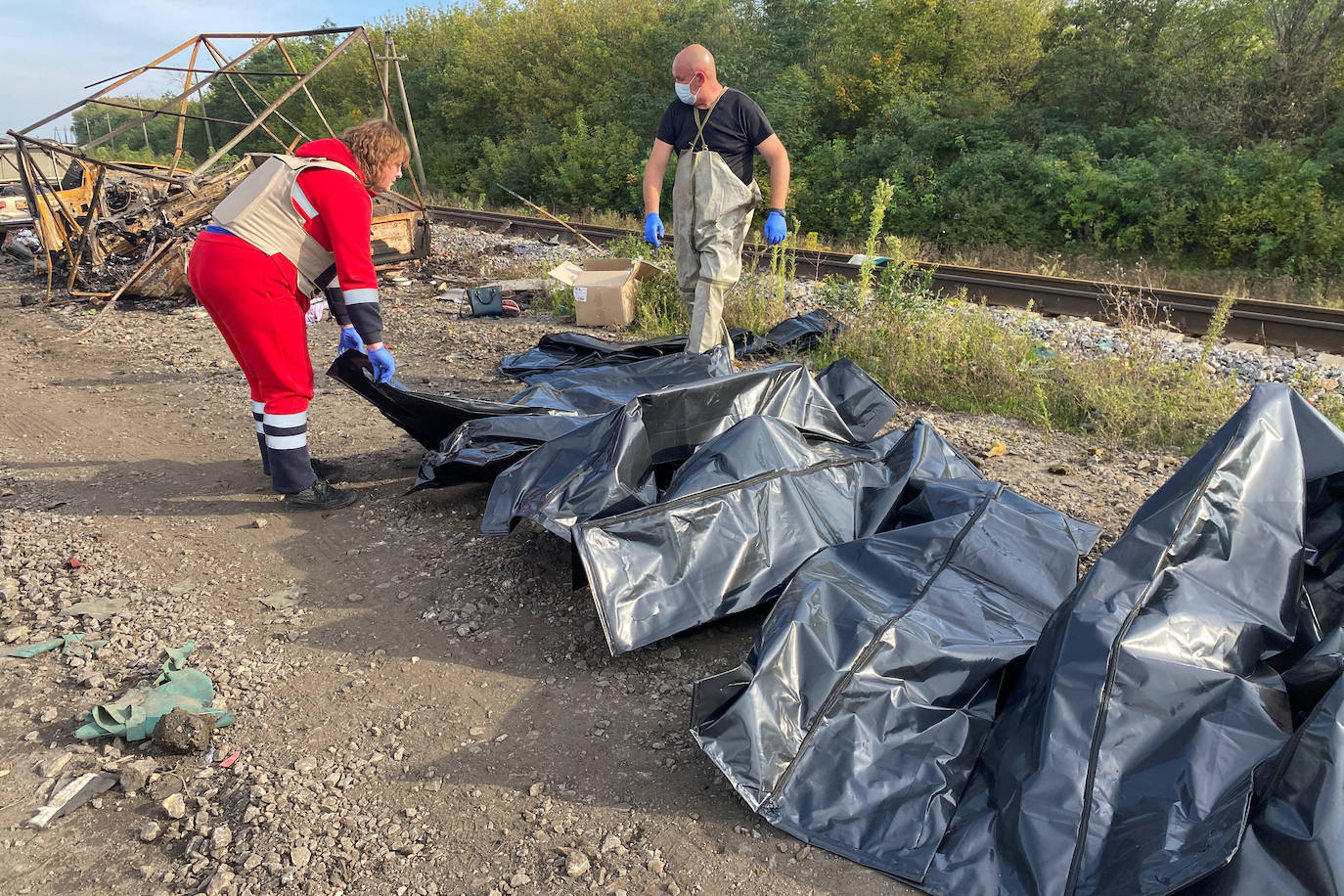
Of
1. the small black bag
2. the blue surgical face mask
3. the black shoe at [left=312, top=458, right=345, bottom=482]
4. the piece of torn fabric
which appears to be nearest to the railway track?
the piece of torn fabric

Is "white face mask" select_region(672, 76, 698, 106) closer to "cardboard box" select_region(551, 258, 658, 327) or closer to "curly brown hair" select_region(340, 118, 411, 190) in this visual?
"cardboard box" select_region(551, 258, 658, 327)

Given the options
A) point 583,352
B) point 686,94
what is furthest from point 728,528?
point 686,94

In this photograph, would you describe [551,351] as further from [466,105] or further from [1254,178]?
[466,105]

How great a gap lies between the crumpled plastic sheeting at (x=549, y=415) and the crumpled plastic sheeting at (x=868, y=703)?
1607 mm

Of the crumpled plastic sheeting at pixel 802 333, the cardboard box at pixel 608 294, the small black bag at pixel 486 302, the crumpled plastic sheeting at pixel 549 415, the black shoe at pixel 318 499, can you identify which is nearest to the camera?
the crumpled plastic sheeting at pixel 549 415

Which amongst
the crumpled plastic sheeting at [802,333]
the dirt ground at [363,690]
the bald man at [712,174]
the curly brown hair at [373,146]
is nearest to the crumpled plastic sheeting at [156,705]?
the dirt ground at [363,690]

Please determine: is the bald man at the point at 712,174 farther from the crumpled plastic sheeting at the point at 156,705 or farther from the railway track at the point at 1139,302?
the crumpled plastic sheeting at the point at 156,705

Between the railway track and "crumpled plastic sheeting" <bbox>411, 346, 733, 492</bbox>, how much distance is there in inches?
116

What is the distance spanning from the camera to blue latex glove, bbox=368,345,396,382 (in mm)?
3816

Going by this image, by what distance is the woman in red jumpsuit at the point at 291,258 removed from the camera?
358cm

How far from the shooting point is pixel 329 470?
4.29 metres

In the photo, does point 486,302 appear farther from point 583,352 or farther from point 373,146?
point 373,146

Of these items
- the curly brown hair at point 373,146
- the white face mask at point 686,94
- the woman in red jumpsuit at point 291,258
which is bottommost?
the woman in red jumpsuit at point 291,258

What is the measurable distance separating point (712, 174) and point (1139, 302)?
3.57m
